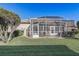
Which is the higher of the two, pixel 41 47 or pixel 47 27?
pixel 47 27

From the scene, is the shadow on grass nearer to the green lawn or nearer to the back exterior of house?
the green lawn

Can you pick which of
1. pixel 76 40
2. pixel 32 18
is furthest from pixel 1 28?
pixel 76 40

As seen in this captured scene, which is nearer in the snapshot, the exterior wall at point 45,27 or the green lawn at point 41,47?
the green lawn at point 41,47

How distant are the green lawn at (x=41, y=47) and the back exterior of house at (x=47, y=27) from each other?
177mm

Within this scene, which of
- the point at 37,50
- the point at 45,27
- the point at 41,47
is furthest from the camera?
the point at 45,27

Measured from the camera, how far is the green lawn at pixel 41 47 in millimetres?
9484

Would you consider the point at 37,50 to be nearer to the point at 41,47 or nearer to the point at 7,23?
the point at 41,47

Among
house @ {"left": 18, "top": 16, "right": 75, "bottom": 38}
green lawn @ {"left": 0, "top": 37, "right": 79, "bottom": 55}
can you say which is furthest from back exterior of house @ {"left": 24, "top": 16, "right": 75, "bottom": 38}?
green lawn @ {"left": 0, "top": 37, "right": 79, "bottom": 55}

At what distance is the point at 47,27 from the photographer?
393 inches

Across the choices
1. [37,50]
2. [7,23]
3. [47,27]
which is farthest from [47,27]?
[7,23]

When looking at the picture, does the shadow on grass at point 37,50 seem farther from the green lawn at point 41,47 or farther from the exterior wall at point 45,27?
the exterior wall at point 45,27

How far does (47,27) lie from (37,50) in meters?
0.87

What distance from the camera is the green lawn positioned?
9484 mm

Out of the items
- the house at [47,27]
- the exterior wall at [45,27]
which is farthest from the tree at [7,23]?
the house at [47,27]
